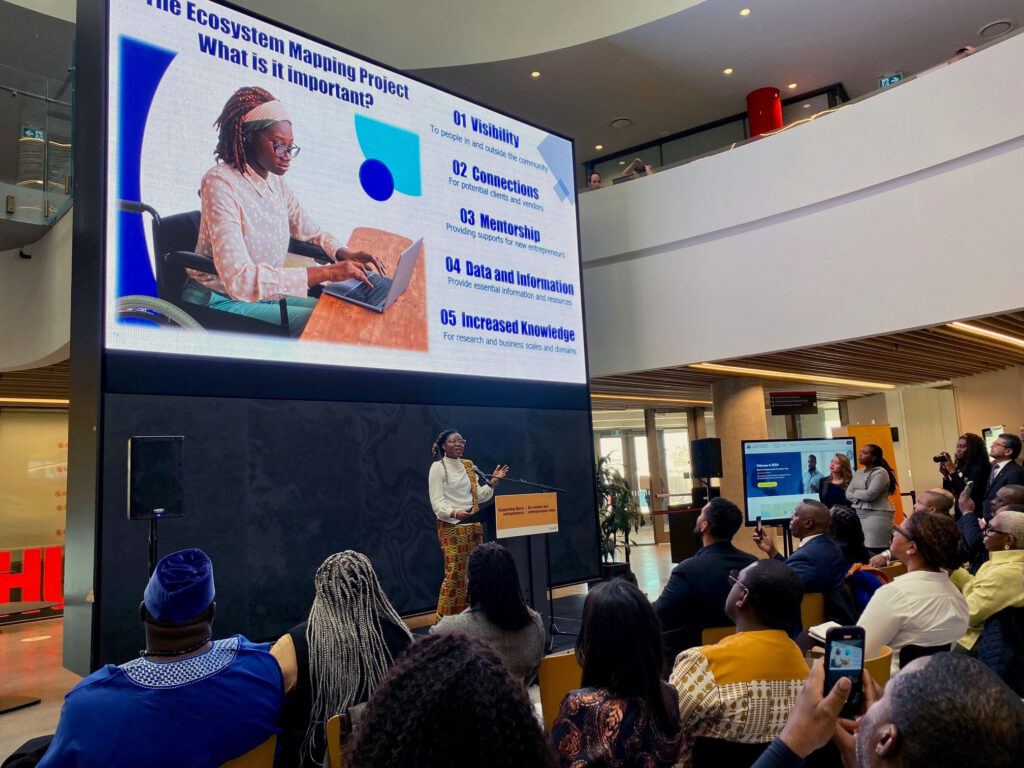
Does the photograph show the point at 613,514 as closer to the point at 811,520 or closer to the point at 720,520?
the point at 811,520

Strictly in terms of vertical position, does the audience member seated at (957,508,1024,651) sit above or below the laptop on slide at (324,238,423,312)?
below

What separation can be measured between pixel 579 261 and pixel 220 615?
446 cm

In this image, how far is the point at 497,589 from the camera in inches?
102

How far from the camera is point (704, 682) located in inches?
69.8

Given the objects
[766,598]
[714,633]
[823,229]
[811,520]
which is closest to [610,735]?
[766,598]

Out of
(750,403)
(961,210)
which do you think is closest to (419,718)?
(961,210)

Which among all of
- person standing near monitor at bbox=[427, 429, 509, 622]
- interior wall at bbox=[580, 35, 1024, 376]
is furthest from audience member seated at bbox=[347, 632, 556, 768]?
interior wall at bbox=[580, 35, 1024, 376]

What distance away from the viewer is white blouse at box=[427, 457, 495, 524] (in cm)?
531

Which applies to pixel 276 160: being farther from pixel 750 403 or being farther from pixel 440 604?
pixel 750 403

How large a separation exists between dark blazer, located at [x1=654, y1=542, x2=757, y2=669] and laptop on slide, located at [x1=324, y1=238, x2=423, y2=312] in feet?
11.1

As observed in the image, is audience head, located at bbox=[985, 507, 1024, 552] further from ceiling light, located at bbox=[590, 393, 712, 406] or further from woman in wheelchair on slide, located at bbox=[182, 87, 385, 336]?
ceiling light, located at bbox=[590, 393, 712, 406]

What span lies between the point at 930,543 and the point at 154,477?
3.45 meters

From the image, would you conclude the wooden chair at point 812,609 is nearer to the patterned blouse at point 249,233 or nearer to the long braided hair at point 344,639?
the long braided hair at point 344,639

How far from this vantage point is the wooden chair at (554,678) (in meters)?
2.45
